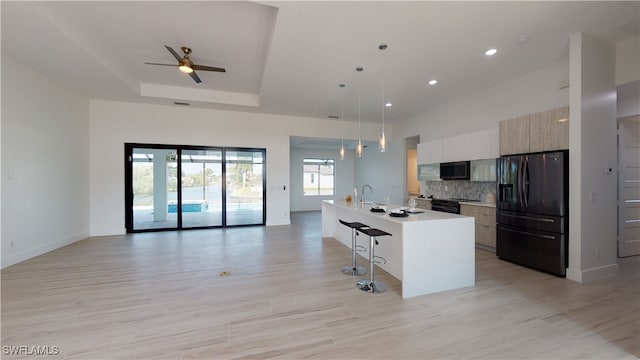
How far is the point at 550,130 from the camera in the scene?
345cm

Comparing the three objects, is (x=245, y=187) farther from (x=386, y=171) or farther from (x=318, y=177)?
(x=386, y=171)

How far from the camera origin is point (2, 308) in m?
2.52

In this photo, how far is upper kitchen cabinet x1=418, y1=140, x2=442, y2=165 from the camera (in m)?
5.81

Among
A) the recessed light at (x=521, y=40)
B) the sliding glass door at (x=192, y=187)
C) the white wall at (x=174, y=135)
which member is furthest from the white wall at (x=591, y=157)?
the sliding glass door at (x=192, y=187)

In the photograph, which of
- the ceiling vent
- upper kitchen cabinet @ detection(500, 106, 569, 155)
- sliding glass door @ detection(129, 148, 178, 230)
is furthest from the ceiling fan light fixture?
the ceiling vent

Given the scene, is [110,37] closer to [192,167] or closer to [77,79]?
[77,79]

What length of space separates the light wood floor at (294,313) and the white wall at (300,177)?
6.38 m

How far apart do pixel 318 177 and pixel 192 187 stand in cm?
538

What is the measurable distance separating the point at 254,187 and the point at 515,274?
6.05 m

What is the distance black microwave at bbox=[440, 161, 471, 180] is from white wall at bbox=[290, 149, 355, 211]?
548 cm

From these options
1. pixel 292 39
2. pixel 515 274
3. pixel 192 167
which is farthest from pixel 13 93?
pixel 515 274

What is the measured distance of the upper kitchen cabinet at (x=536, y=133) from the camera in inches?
131

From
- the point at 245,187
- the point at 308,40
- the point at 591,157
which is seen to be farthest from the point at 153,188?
the point at 591,157

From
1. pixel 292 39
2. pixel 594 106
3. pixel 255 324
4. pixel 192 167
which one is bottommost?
pixel 255 324
